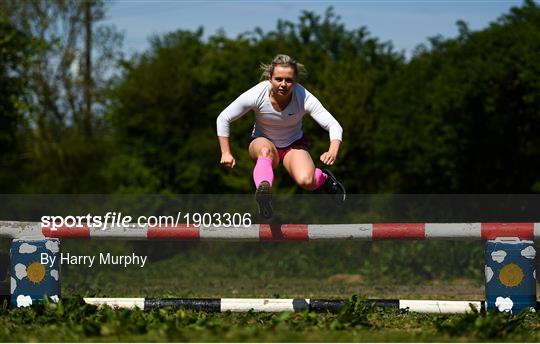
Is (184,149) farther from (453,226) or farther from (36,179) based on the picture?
(453,226)

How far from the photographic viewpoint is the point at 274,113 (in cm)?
852

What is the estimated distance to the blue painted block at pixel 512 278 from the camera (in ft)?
25.6

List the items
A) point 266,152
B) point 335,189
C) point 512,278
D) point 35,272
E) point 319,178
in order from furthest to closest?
point 335,189, point 319,178, point 266,152, point 35,272, point 512,278

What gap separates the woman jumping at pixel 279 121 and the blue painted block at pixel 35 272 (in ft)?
5.00

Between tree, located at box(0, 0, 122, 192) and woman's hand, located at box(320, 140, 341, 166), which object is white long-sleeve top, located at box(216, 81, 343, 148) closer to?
woman's hand, located at box(320, 140, 341, 166)

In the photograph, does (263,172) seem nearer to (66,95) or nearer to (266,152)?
(266,152)

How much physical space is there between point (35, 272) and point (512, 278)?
3.59 m

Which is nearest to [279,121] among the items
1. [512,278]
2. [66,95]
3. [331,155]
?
[331,155]

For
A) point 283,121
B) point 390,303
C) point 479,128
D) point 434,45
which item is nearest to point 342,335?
point 390,303

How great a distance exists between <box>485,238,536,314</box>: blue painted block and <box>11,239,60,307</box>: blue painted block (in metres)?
3.28

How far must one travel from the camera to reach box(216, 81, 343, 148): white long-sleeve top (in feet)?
27.8

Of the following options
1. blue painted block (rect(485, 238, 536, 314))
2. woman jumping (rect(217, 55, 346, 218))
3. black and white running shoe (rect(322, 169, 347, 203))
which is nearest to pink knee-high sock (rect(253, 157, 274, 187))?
woman jumping (rect(217, 55, 346, 218))

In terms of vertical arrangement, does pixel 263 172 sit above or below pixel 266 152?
below

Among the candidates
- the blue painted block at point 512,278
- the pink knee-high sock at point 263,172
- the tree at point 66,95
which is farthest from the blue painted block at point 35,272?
the tree at point 66,95
